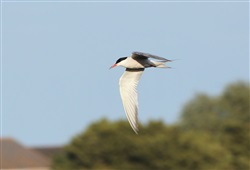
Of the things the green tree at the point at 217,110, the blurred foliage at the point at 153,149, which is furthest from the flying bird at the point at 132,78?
the green tree at the point at 217,110

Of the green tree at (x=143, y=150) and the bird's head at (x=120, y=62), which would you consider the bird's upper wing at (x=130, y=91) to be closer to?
the bird's head at (x=120, y=62)

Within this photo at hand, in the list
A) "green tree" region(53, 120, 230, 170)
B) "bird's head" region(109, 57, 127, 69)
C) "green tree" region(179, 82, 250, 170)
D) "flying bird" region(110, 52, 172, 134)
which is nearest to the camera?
"flying bird" region(110, 52, 172, 134)

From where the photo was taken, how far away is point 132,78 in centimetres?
1634

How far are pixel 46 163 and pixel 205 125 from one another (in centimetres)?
1224

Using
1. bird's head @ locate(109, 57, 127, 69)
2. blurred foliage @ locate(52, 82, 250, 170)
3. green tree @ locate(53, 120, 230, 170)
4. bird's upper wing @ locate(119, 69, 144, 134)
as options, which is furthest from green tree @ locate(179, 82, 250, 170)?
bird's head @ locate(109, 57, 127, 69)

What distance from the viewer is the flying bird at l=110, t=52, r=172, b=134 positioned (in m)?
15.3

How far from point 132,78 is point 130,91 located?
0.33 metres

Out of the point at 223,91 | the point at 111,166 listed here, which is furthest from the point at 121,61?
the point at 223,91

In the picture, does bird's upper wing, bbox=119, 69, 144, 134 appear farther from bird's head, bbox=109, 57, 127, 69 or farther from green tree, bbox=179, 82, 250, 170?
green tree, bbox=179, 82, 250, 170

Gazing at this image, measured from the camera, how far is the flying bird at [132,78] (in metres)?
15.3

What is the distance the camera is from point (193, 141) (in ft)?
201

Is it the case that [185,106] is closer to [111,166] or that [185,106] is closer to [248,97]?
[248,97]

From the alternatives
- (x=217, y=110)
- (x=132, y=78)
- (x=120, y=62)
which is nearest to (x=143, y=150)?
(x=217, y=110)

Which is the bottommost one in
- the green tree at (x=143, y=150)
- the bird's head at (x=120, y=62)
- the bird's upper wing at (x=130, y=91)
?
the bird's upper wing at (x=130, y=91)
